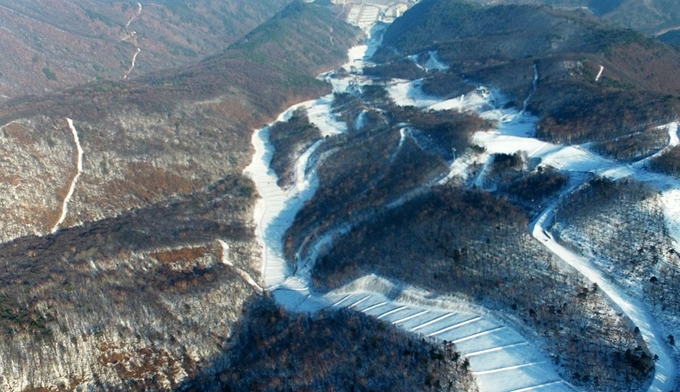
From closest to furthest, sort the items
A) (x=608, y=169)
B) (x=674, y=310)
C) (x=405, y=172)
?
(x=674, y=310) < (x=608, y=169) < (x=405, y=172)

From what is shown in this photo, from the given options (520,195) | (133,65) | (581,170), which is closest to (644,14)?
(581,170)

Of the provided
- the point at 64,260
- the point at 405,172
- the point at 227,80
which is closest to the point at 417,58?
the point at 227,80

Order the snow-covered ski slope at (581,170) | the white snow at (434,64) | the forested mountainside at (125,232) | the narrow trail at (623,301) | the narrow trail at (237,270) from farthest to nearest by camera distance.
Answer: the white snow at (434,64) → the narrow trail at (237,270) → the forested mountainside at (125,232) → the snow-covered ski slope at (581,170) → the narrow trail at (623,301)

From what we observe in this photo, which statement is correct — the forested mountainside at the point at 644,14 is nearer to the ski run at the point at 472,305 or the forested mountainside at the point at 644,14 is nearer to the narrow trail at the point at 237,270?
the ski run at the point at 472,305

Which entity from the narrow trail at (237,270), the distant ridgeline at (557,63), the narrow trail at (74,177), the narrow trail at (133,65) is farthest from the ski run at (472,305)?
Result: the narrow trail at (133,65)

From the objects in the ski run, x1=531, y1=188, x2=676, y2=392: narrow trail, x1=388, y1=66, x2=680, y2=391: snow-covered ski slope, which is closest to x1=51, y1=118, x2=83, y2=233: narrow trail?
the ski run

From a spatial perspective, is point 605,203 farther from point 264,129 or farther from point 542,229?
point 264,129
